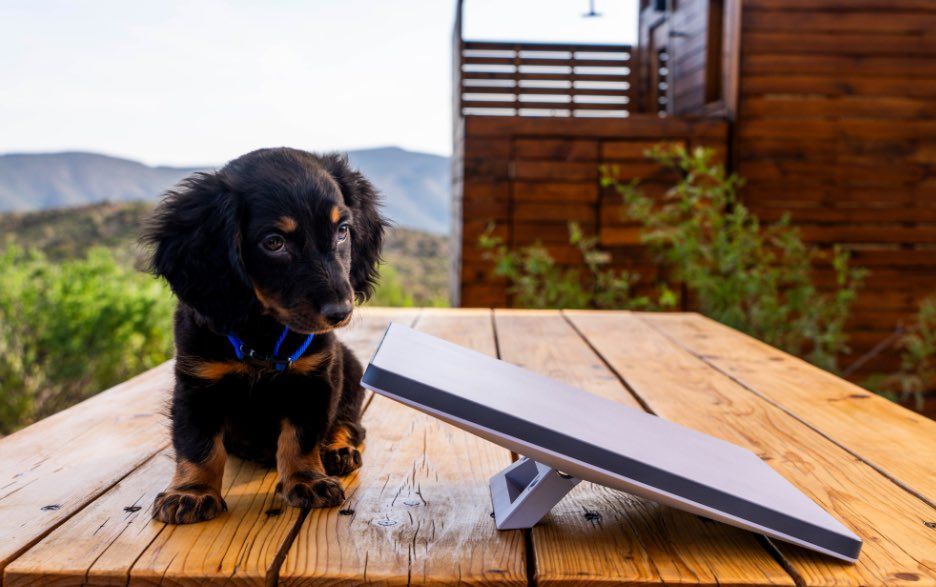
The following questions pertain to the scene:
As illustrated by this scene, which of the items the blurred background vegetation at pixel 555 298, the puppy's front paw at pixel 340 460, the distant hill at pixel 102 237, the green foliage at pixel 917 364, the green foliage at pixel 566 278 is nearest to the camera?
the puppy's front paw at pixel 340 460

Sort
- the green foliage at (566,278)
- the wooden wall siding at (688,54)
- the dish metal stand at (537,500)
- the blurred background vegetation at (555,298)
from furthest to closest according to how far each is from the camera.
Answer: the wooden wall siding at (688,54), the green foliage at (566,278), the blurred background vegetation at (555,298), the dish metal stand at (537,500)

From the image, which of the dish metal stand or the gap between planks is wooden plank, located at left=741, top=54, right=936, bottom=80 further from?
the dish metal stand

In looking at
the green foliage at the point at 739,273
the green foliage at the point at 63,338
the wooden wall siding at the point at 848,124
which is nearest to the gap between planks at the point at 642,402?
the green foliage at the point at 739,273

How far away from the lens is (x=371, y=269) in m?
1.77

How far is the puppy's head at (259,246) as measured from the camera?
4.46 feet

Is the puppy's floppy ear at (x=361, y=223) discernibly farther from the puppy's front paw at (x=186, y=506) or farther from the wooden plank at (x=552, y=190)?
the wooden plank at (x=552, y=190)

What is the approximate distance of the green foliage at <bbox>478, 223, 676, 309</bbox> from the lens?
19.7ft

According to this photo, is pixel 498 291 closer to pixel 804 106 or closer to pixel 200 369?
pixel 804 106

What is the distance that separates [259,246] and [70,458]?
74 cm

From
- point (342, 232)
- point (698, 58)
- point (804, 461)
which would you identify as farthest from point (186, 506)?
point (698, 58)

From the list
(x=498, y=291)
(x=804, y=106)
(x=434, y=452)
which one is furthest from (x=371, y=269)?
(x=804, y=106)

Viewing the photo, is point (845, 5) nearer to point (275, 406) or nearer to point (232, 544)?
point (275, 406)

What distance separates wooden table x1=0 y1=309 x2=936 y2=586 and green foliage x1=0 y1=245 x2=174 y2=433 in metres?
3.08

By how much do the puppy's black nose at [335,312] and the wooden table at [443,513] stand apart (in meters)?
0.34
